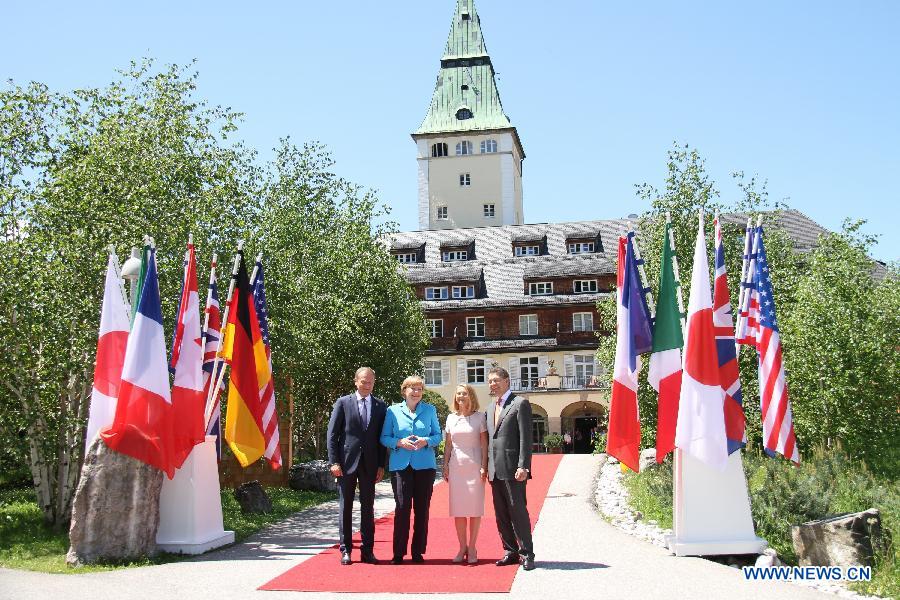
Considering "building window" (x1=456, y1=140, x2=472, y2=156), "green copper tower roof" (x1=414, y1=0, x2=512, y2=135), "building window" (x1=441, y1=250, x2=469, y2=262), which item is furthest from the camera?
"green copper tower roof" (x1=414, y1=0, x2=512, y2=135)

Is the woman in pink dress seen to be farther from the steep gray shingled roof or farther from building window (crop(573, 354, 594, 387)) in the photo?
building window (crop(573, 354, 594, 387))

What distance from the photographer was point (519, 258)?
5434cm

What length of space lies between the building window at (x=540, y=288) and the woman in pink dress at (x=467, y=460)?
41.2m

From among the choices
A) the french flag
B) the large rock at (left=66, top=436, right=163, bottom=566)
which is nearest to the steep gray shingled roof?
the french flag

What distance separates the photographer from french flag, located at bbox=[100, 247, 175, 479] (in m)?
10.7

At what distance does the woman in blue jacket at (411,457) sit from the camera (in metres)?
9.91

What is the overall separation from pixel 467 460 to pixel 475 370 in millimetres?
40770

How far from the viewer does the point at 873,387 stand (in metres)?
23.3

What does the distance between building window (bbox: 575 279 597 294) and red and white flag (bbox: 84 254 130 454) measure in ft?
131

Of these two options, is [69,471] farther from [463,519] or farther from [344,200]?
[344,200]

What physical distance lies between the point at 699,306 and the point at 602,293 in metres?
39.4

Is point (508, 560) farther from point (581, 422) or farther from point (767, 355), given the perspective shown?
point (581, 422)

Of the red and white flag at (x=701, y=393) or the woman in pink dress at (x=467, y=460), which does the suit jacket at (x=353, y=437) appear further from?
the red and white flag at (x=701, y=393)

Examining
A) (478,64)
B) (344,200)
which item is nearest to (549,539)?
(344,200)
